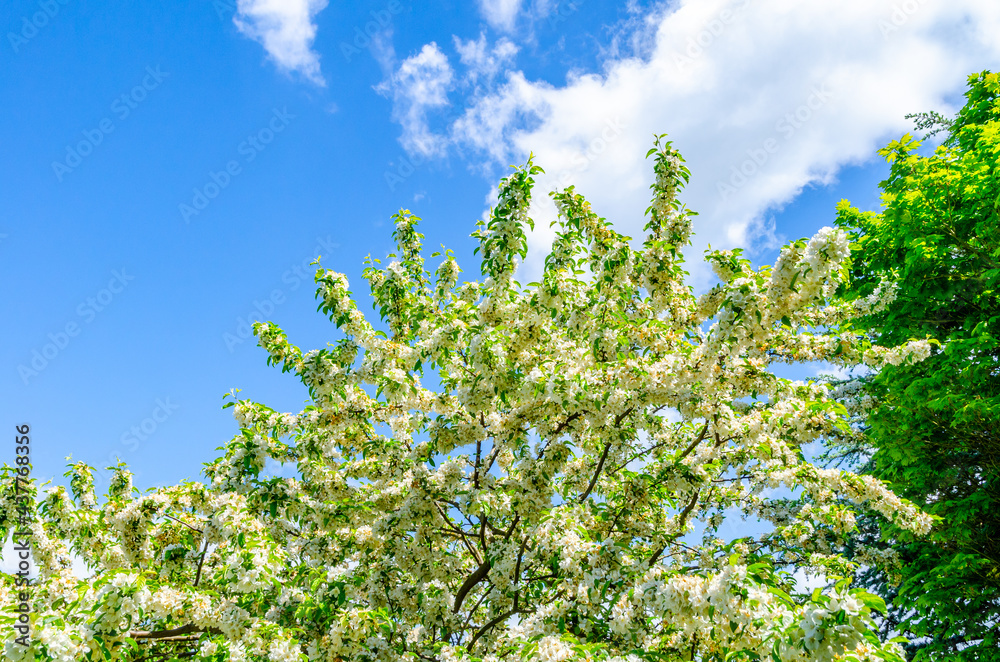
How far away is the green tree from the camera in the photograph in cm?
999

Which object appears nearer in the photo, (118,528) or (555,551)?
(555,551)

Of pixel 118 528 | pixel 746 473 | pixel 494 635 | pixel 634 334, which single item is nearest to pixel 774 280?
pixel 634 334

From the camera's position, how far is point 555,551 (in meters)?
5.98

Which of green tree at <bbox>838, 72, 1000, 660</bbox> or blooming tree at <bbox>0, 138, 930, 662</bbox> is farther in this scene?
green tree at <bbox>838, 72, 1000, 660</bbox>

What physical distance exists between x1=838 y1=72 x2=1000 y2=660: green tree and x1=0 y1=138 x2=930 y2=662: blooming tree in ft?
7.72

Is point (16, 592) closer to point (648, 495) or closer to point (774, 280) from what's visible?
point (648, 495)

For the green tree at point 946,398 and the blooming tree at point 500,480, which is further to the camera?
the green tree at point 946,398

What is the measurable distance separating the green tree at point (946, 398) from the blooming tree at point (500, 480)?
2.35 metres

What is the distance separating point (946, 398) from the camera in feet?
31.4

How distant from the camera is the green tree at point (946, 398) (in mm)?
9992

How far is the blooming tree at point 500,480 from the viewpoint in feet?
17.6

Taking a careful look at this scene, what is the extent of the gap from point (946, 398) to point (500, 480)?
25.1ft

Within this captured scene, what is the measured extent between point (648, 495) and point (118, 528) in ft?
21.0

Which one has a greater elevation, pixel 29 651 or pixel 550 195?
pixel 550 195
